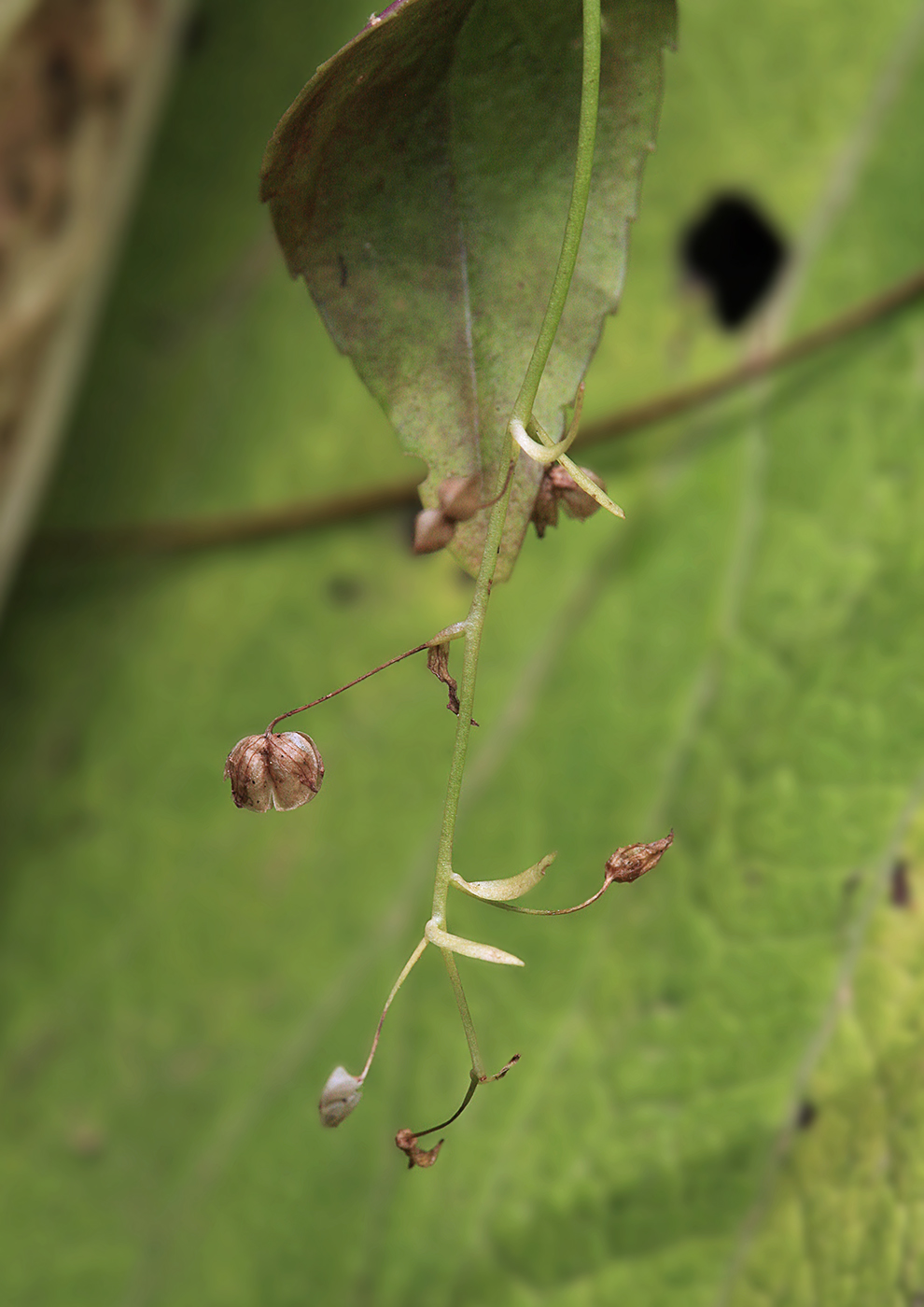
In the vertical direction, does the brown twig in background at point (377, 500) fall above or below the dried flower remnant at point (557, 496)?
below

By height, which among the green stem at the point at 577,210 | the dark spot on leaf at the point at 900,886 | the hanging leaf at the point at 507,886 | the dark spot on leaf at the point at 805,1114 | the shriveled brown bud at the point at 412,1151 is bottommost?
the dark spot on leaf at the point at 805,1114

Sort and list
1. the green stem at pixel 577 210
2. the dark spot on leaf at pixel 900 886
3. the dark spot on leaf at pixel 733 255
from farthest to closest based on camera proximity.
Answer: the dark spot on leaf at pixel 733 255 < the dark spot on leaf at pixel 900 886 < the green stem at pixel 577 210

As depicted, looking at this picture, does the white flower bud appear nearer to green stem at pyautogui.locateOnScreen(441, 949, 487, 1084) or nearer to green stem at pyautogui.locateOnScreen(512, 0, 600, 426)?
green stem at pyautogui.locateOnScreen(441, 949, 487, 1084)

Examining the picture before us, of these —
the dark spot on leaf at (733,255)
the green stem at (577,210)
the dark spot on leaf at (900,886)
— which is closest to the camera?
the green stem at (577,210)

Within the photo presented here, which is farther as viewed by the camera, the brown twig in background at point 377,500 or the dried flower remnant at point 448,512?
the brown twig in background at point 377,500

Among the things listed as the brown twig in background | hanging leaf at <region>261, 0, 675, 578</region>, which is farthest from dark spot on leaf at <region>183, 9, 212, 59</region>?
hanging leaf at <region>261, 0, 675, 578</region>

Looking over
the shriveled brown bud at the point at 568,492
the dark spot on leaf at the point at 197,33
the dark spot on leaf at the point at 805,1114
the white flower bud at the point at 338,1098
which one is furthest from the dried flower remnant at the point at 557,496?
the dark spot on leaf at the point at 197,33

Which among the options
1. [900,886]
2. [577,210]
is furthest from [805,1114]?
[577,210]

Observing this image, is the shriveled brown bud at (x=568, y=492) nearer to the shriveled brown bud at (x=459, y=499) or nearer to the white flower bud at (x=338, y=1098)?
the shriveled brown bud at (x=459, y=499)
